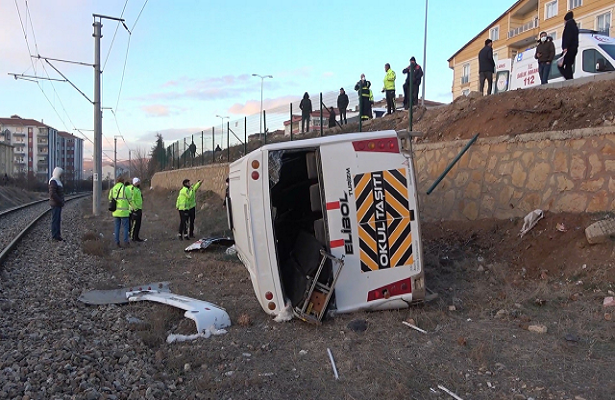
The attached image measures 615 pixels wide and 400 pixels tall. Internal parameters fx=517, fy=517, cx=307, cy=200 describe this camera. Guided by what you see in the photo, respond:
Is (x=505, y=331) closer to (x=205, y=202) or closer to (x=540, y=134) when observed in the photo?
(x=540, y=134)

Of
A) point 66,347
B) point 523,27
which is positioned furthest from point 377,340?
point 523,27

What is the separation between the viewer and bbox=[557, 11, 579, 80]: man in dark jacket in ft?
37.4

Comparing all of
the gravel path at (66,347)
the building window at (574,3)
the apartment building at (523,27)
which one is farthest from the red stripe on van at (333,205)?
the building window at (574,3)

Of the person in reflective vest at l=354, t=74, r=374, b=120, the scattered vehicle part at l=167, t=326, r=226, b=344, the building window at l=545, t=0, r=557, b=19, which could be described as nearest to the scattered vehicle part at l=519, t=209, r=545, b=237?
the scattered vehicle part at l=167, t=326, r=226, b=344

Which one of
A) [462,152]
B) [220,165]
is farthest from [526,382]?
[220,165]

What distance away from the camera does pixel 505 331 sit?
520cm

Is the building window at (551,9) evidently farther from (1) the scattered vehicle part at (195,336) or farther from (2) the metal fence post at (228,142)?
(1) the scattered vehicle part at (195,336)

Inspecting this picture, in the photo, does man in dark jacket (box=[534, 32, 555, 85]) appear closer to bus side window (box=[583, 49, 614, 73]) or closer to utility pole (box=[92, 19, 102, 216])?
bus side window (box=[583, 49, 614, 73])

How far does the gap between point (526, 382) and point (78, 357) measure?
12.9ft

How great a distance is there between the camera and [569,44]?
1148cm

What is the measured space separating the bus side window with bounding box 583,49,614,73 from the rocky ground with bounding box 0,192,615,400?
885 cm

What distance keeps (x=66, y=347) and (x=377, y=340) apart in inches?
121

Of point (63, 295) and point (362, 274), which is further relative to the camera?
point (63, 295)

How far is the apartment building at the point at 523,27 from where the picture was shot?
32562 mm
